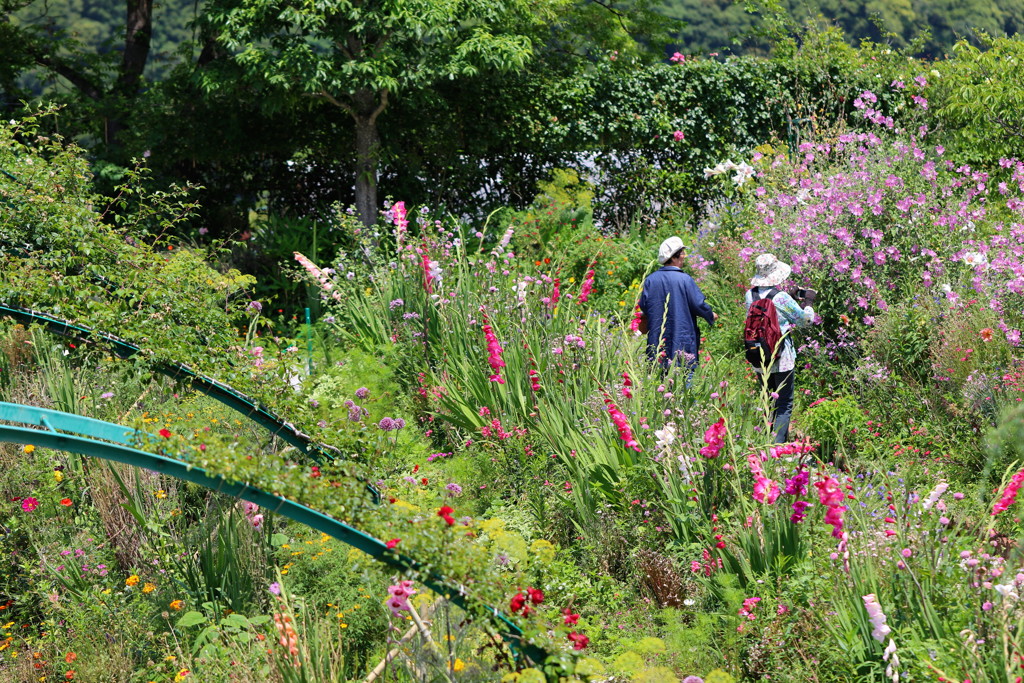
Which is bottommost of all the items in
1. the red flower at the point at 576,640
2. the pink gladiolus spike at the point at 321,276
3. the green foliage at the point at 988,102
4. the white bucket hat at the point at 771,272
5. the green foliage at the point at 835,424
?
the green foliage at the point at 835,424

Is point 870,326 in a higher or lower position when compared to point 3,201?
lower

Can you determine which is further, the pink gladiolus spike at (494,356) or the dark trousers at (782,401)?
the dark trousers at (782,401)

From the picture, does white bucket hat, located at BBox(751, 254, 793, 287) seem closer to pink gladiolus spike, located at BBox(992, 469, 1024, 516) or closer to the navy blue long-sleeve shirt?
the navy blue long-sleeve shirt

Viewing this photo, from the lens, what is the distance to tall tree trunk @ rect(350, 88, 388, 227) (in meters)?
9.85

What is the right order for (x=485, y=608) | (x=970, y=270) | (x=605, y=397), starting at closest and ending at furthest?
(x=485, y=608) → (x=605, y=397) → (x=970, y=270)

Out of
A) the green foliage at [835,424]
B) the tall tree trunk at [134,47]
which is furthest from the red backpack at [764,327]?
the tall tree trunk at [134,47]

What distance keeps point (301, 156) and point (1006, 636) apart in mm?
9578

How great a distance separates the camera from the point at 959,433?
18.6 ft

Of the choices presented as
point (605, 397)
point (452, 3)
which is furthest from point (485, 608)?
point (452, 3)

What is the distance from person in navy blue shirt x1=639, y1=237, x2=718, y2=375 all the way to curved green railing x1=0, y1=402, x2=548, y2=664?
2.92m

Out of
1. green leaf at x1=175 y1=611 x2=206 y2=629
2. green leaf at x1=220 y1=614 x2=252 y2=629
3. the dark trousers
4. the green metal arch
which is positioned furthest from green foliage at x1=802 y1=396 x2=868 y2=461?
green leaf at x1=175 y1=611 x2=206 y2=629

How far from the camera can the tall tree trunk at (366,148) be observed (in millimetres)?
9852

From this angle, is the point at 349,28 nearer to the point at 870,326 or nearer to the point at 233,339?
the point at 233,339

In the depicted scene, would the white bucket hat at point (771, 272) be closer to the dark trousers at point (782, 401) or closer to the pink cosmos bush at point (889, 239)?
the dark trousers at point (782, 401)
